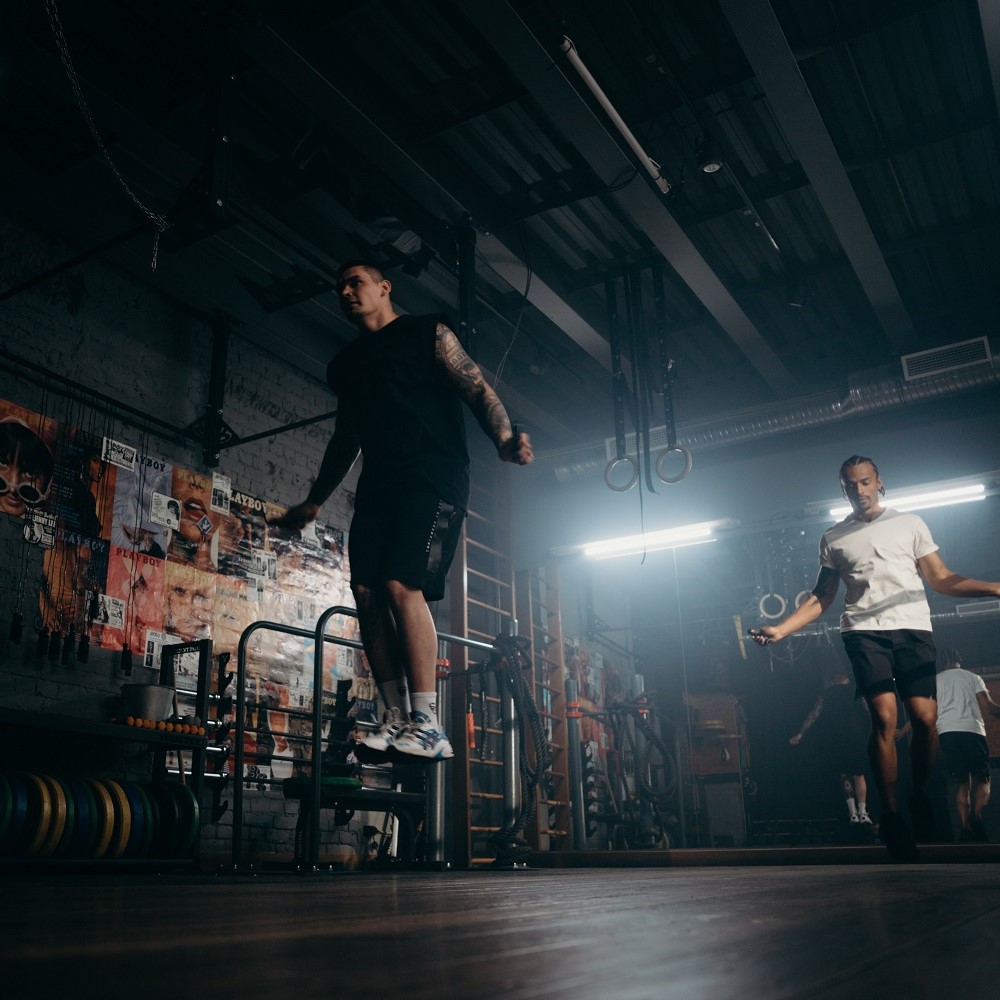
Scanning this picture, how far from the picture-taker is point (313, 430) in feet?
23.8

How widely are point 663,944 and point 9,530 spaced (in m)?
5.11

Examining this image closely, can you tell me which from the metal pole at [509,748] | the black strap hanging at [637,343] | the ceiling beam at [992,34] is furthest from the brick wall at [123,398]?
the ceiling beam at [992,34]

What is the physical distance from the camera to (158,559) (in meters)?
5.69

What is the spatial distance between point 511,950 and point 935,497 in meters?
7.58

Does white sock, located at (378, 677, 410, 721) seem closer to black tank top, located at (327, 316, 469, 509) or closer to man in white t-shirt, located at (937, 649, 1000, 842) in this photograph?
black tank top, located at (327, 316, 469, 509)

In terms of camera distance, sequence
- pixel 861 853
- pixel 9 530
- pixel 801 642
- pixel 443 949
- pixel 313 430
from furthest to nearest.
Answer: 1. pixel 801 642
2. pixel 313 430
3. pixel 9 530
4. pixel 861 853
5. pixel 443 949

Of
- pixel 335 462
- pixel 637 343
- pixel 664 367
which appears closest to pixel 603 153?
pixel 664 367

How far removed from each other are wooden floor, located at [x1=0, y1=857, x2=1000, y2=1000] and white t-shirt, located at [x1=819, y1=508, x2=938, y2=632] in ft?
8.62

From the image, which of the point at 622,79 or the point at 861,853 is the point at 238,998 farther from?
the point at 622,79

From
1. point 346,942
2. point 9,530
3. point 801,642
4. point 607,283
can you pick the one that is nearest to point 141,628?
point 9,530

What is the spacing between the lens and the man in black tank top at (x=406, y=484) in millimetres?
2510

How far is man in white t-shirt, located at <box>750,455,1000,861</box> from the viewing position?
3.40 metres

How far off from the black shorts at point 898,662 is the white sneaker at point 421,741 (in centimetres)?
171

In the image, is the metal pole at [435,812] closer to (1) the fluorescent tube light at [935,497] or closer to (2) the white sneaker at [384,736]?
(2) the white sneaker at [384,736]
